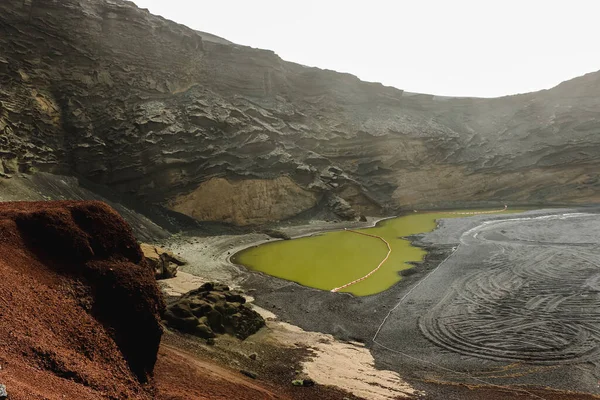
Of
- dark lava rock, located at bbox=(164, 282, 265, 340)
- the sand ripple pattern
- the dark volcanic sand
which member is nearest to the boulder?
the dark volcanic sand

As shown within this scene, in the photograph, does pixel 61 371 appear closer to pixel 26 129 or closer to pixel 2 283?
pixel 2 283

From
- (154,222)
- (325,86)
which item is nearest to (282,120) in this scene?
(325,86)

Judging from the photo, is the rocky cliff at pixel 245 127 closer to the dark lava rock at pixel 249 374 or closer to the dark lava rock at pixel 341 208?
the dark lava rock at pixel 341 208

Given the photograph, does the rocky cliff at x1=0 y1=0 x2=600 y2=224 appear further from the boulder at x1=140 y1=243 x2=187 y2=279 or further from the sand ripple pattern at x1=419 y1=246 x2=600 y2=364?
the sand ripple pattern at x1=419 y1=246 x2=600 y2=364

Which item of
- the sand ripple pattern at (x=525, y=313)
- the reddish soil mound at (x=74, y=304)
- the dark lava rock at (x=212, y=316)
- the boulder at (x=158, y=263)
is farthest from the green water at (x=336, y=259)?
the reddish soil mound at (x=74, y=304)

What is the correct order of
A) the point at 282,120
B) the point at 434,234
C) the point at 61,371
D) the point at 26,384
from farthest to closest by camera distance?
the point at 282,120 → the point at 434,234 → the point at 61,371 → the point at 26,384

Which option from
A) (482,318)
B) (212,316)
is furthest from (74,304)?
(482,318)
